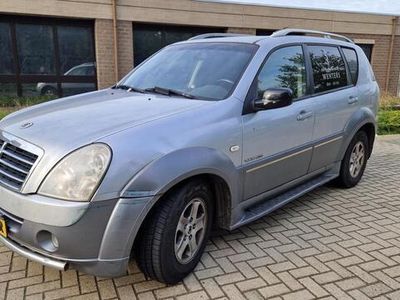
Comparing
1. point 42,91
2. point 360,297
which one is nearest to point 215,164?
point 360,297

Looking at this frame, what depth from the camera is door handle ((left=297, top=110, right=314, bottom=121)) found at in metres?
3.75

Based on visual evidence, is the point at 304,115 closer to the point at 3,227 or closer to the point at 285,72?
the point at 285,72

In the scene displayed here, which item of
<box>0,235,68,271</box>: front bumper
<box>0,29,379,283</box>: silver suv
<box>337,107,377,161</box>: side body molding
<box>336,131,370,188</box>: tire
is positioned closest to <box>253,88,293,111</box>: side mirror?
<box>0,29,379,283</box>: silver suv

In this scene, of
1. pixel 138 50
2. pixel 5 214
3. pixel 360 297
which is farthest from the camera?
pixel 138 50

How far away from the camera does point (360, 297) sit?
9.02 ft

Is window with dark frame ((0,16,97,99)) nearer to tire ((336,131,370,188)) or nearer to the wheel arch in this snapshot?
tire ((336,131,370,188))

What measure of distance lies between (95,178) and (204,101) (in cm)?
116

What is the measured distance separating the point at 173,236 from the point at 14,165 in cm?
114

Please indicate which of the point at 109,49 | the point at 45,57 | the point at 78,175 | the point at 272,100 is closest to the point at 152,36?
the point at 109,49

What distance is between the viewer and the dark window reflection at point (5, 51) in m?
11.0

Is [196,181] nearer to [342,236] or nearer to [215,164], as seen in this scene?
[215,164]

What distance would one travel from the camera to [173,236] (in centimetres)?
266

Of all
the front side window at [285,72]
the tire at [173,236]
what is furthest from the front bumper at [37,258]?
the front side window at [285,72]

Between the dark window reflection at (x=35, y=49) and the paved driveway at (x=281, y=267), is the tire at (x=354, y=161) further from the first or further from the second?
the dark window reflection at (x=35, y=49)
